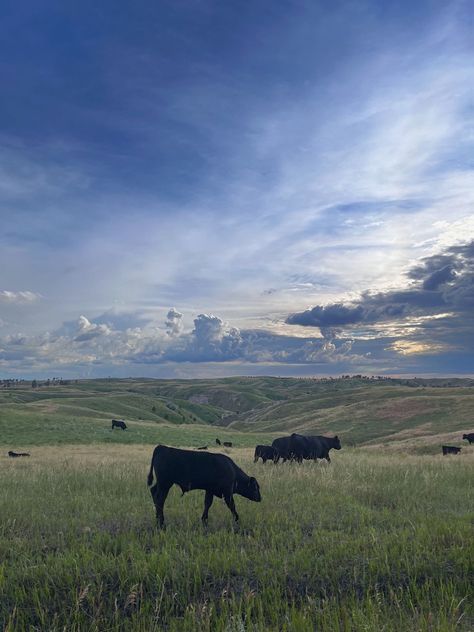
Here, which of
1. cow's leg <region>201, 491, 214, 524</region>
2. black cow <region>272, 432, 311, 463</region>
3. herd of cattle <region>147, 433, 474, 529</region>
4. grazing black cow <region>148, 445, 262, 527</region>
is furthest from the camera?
black cow <region>272, 432, 311, 463</region>

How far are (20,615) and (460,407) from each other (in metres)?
68.5

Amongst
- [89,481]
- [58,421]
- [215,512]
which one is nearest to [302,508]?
[215,512]

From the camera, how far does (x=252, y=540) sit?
7.57 m

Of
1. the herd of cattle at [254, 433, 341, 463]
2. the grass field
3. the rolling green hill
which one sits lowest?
the rolling green hill

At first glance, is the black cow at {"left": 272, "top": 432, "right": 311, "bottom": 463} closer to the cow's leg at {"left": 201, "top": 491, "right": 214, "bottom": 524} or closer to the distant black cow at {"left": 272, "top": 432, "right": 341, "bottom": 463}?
the distant black cow at {"left": 272, "top": 432, "right": 341, "bottom": 463}

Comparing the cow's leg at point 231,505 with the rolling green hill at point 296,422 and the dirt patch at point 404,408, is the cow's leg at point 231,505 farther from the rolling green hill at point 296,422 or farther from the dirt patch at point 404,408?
the dirt patch at point 404,408

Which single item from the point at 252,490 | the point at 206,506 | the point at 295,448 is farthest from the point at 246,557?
the point at 295,448

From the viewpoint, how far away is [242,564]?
6.50 meters

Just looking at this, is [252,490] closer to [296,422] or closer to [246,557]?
[246,557]

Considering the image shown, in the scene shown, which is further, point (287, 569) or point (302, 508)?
point (302, 508)

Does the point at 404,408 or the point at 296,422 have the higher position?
the point at 404,408

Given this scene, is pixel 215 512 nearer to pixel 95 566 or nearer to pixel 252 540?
pixel 252 540

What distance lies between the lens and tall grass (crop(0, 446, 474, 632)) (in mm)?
5180

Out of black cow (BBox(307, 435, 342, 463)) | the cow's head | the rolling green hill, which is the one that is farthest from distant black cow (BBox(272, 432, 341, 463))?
the rolling green hill
